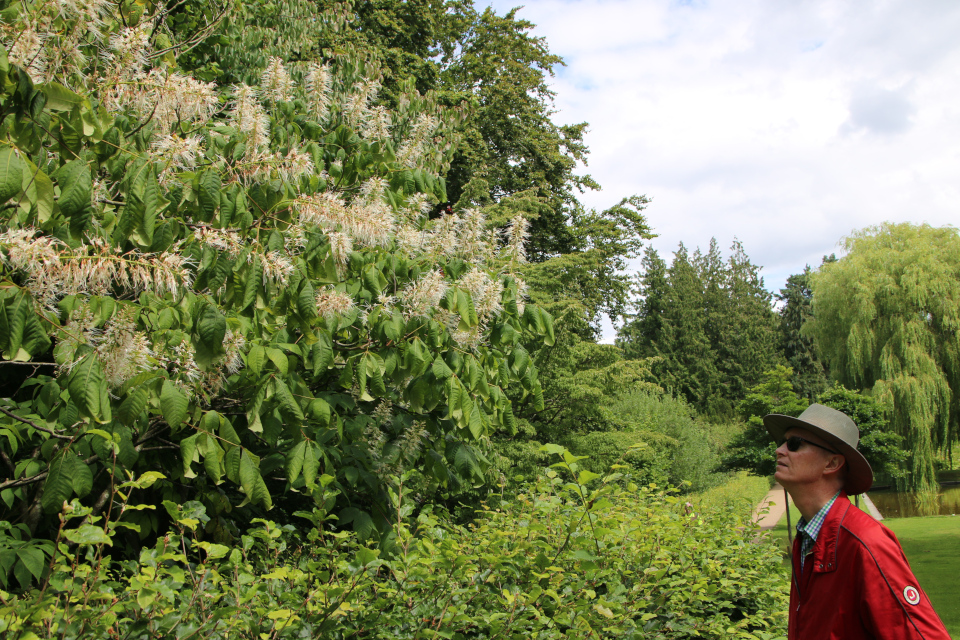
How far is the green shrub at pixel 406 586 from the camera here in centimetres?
182

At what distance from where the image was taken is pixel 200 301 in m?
2.79

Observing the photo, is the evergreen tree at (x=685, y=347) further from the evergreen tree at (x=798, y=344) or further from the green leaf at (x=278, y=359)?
the green leaf at (x=278, y=359)

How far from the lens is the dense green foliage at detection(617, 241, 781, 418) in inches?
2128

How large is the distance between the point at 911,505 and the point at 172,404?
28.0 m

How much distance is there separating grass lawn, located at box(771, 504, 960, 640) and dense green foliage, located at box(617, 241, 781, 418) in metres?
28.6

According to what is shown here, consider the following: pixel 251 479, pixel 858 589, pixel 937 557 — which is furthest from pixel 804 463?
pixel 937 557

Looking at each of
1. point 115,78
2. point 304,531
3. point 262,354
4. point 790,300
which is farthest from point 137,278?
point 790,300

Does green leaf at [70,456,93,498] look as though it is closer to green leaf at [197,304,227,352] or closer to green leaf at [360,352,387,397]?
green leaf at [197,304,227,352]

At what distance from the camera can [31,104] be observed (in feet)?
7.94

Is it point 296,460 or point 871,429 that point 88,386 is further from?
point 871,429

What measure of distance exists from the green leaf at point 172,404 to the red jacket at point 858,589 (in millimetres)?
2355

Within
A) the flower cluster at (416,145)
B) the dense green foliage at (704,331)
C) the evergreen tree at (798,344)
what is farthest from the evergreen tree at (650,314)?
the flower cluster at (416,145)

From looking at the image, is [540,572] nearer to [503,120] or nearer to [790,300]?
[503,120]

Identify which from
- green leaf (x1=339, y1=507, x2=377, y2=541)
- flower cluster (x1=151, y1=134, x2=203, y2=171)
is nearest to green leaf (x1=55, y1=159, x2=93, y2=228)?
flower cluster (x1=151, y1=134, x2=203, y2=171)
